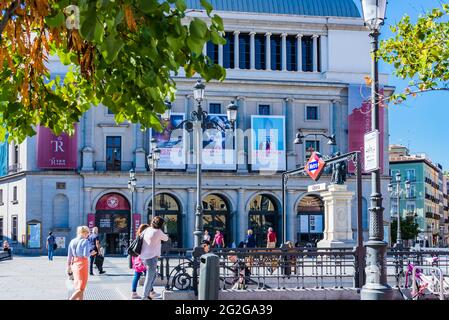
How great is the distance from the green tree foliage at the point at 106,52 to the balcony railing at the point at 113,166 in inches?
2024

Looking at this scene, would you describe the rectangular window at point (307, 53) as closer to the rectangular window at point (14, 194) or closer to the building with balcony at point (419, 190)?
the rectangular window at point (14, 194)

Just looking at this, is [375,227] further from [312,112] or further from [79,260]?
[312,112]

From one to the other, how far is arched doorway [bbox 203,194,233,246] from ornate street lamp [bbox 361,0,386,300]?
1979 inches

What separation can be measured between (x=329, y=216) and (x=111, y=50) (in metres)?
26.4

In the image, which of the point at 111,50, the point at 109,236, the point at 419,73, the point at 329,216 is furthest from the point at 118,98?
the point at 109,236

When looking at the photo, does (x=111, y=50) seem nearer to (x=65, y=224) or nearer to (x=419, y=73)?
(x=419, y=73)

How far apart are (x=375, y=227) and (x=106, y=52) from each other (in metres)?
8.05

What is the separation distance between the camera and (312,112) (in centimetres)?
6631

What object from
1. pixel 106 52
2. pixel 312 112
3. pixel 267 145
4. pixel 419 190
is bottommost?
pixel 106 52

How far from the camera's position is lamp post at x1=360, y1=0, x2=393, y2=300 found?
12398mm

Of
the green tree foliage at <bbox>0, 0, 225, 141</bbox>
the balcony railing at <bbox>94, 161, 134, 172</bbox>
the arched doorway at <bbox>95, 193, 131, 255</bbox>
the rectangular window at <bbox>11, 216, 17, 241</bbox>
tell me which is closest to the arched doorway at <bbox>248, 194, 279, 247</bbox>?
the arched doorway at <bbox>95, 193, 131, 255</bbox>

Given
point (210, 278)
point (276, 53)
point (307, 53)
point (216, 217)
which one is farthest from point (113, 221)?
point (210, 278)

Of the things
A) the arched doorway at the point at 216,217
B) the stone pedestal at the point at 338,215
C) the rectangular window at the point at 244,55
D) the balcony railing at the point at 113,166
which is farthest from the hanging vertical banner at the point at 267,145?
the stone pedestal at the point at 338,215

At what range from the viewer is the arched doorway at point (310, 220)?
64000 millimetres
